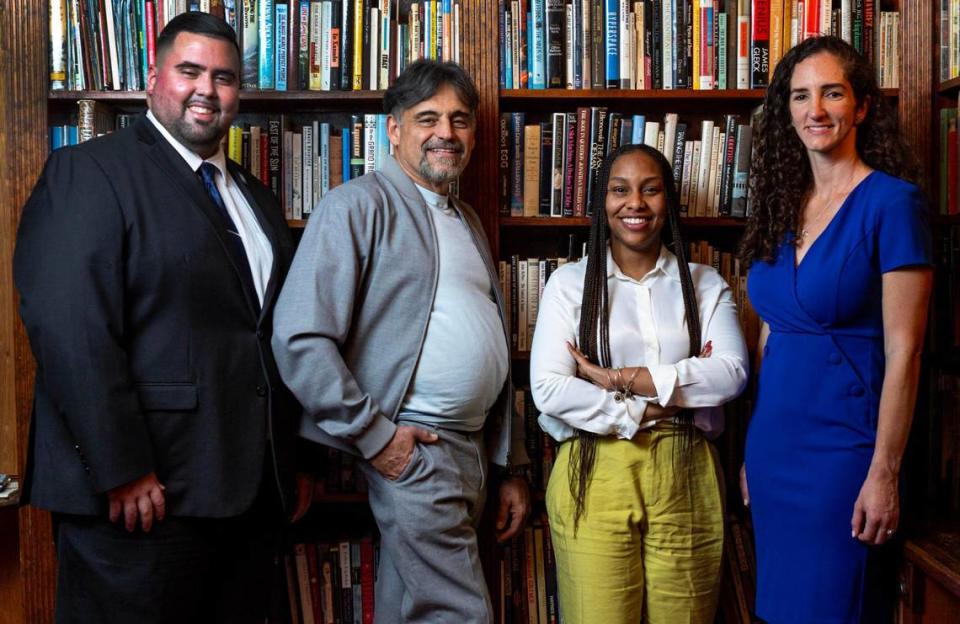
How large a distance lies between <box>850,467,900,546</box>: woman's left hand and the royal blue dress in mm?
37

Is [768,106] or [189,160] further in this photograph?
[768,106]

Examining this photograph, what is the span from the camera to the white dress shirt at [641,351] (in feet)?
5.90

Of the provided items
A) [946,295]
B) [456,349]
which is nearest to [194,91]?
[456,349]

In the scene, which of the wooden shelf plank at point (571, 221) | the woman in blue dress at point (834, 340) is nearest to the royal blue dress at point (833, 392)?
the woman in blue dress at point (834, 340)

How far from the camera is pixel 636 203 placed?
193 cm

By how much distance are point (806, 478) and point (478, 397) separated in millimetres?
708

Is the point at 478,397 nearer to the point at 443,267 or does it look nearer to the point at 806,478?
the point at 443,267

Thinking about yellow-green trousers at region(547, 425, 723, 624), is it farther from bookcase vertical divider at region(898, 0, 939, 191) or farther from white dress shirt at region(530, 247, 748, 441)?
bookcase vertical divider at region(898, 0, 939, 191)

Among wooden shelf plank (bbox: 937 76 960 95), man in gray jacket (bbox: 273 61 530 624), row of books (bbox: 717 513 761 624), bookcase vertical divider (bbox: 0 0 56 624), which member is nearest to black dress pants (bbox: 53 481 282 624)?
man in gray jacket (bbox: 273 61 530 624)

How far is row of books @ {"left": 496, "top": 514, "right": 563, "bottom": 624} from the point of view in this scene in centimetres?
232

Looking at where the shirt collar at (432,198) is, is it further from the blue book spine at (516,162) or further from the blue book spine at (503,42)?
the blue book spine at (503,42)

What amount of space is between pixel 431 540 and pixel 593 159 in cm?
111

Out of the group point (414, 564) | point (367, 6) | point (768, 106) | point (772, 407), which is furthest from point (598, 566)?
point (367, 6)

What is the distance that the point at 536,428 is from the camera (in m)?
2.31
